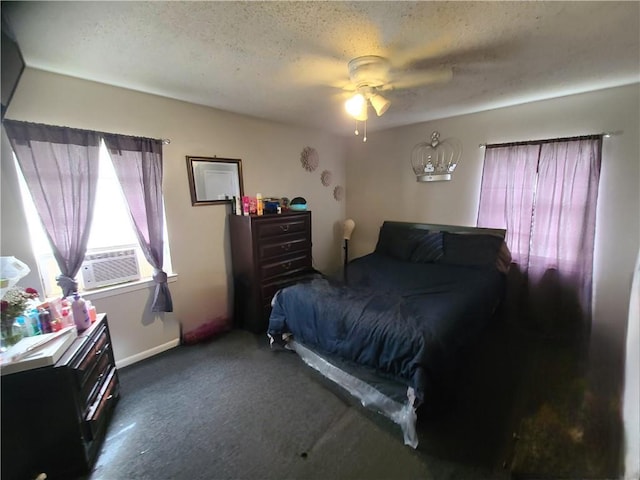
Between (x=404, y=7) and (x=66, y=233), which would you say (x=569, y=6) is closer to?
(x=404, y=7)

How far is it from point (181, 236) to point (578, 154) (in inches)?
146

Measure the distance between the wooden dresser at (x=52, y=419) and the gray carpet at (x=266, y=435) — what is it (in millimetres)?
161

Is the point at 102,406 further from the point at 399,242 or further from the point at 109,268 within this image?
the point at 399,242

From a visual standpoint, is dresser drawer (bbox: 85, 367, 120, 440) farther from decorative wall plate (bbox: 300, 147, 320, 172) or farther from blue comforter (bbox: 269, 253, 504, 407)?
decorative wall plate (bbox: 300, 147, 320, 172)

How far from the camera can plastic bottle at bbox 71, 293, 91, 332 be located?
1588mm

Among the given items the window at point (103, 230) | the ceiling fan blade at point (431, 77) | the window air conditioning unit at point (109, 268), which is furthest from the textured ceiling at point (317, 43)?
the window air conditioning unit at point (109, 268)

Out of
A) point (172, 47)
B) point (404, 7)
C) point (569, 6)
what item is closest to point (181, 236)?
point (172, 47)

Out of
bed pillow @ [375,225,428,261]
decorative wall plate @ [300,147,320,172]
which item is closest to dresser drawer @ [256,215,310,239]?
decorative wall plate @ [300,147,320,172]

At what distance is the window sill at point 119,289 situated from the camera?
2043 mm

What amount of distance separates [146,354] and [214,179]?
1725 mm

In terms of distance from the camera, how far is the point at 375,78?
65.4 inches

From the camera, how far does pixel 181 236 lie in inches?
98.3

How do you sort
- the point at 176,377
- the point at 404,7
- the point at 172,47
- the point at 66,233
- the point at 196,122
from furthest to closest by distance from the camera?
the point at 196,122, the point at 176,377, the point at 66,233, the point at 172,47, the point at 404,7

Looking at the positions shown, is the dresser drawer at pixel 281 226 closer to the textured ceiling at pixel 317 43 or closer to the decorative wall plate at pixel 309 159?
the decorative wall plate at pixel 309 159
